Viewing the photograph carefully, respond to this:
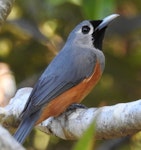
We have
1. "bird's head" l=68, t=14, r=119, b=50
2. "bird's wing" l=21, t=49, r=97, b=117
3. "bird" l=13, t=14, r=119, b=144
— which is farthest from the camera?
"bird's head" l=68, t=14, r=119, b=50

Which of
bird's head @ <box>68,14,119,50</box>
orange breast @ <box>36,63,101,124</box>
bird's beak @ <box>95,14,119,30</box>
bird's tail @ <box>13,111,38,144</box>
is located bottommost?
orange breast @ <box>36,63,101,124</box>

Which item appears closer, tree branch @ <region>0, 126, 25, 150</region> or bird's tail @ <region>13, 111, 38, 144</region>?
tree branch @ <region>0, 126, 25, 150</region>

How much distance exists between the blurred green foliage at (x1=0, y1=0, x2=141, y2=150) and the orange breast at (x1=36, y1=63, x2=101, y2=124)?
880 millimetres

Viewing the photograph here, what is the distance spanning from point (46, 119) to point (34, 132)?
1433 millimetres

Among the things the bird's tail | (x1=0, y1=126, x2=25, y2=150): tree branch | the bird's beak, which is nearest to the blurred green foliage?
the bird's beak

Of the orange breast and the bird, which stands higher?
the bird

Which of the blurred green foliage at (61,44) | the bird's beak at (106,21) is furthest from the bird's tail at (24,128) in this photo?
the blurred green foliage at (61,44)

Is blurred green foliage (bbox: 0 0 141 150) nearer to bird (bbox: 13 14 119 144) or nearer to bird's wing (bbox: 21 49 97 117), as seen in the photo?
bird (bbox: 13 14 119 144)

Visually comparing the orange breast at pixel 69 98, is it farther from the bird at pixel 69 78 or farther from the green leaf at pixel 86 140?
the green leaf at pixel 86 140

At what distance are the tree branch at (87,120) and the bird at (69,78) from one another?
0.07m

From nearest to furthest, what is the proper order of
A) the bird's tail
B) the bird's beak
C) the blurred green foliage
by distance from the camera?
the bird's tail
the bird's beak
the blurred green foliage

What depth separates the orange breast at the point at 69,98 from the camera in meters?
3.59

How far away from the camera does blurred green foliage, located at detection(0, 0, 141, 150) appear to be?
4.84 meters

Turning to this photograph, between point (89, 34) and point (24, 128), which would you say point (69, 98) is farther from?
point (89, 34)
